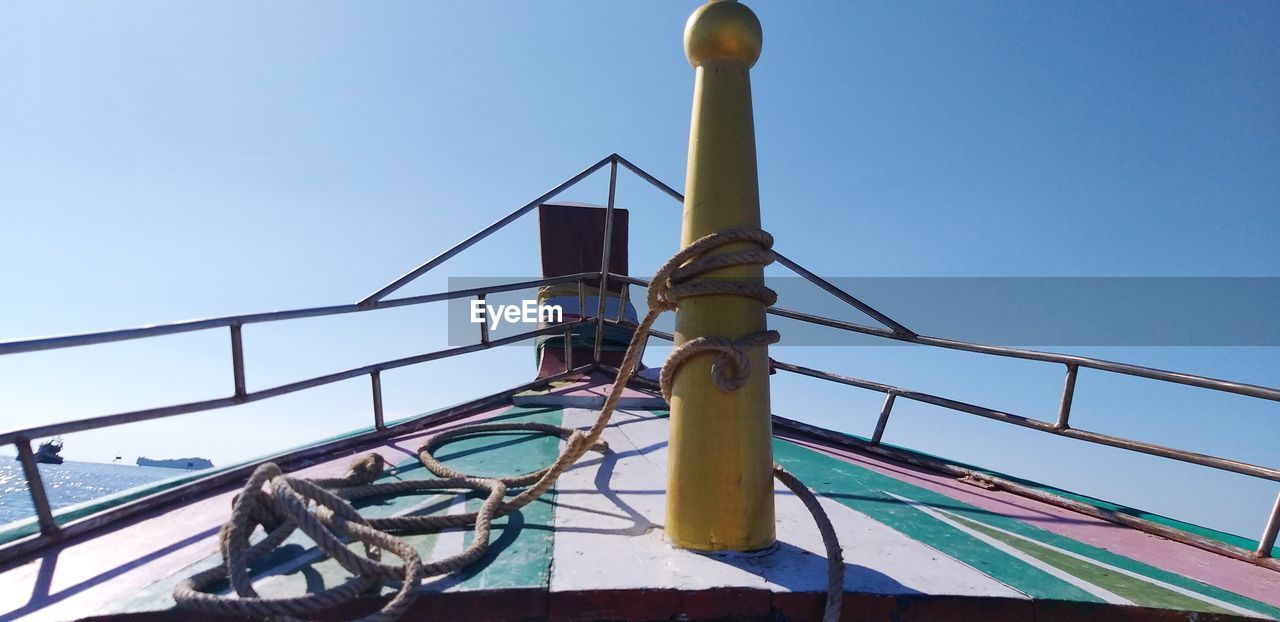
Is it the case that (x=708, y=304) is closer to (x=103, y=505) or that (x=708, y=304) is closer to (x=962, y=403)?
(x=962, y=403)

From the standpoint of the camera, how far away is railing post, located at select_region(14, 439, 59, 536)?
2326mm

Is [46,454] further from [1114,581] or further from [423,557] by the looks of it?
[1114,581]

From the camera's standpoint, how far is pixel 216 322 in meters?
2.94

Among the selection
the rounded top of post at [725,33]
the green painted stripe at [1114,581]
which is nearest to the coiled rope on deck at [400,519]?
the rounded top of post at [725,33]

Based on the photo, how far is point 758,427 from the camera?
2012 mm

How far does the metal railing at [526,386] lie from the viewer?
244 cm

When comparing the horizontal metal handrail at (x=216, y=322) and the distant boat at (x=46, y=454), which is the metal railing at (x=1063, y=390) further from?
the distant boat at (x=46, y=454)

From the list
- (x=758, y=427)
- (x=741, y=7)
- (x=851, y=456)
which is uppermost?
(x=741, y=7)

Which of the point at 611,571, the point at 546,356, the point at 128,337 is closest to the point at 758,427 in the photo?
the point at 611,571

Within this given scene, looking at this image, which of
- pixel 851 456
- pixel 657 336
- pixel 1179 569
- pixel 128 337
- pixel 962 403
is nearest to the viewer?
pixel 1179 569

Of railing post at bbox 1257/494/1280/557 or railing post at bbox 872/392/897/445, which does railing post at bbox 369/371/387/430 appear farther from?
railing post at bbox 1257/494/1280/557

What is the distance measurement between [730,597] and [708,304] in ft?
2.68

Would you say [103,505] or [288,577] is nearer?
[288,577]

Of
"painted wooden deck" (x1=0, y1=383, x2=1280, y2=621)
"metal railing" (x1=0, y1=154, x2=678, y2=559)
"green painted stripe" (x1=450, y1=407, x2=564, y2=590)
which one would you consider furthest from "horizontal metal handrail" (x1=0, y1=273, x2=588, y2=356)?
"green painted stripe" (x1=450, y1=407, x2=564, y2=590)
